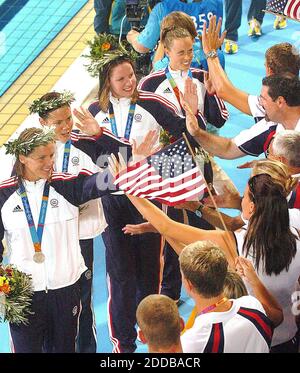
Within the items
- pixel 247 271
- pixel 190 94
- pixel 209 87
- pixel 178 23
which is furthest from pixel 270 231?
pixel 178 23

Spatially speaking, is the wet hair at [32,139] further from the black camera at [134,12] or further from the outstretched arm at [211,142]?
the black camera at [134,12]

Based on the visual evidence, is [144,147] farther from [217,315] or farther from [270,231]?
[217,315]

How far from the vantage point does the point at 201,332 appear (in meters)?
4.90

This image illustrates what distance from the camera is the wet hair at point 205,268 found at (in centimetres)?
496

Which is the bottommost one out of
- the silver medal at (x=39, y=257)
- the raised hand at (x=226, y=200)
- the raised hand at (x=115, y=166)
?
the silver medal at (x=39, y=257)

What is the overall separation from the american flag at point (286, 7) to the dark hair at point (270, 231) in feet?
11.8

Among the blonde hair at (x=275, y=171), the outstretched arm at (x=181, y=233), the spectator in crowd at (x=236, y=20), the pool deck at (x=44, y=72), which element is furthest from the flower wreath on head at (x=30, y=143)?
the spectator in crowd at (x=236, y=20)

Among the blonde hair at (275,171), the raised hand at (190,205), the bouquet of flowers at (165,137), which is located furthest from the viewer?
the bouquet of flowers at (165,137)

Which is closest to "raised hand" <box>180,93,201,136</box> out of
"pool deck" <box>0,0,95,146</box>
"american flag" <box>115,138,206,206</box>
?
"american flag" <box>115,138,206,206</box>

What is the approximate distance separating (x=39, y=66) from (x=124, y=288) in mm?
6096

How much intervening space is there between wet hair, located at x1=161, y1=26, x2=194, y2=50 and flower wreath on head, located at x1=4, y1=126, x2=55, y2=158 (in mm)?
1777

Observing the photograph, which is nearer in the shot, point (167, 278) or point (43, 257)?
point (43, 257)

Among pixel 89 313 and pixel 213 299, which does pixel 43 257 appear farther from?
pixel 213 299
